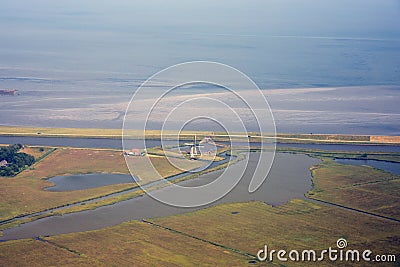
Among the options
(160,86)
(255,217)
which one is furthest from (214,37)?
(255,217)

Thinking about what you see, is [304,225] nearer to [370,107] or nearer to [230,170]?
[230,170]

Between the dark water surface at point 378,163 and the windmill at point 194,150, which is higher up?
the windmill at point 194,150

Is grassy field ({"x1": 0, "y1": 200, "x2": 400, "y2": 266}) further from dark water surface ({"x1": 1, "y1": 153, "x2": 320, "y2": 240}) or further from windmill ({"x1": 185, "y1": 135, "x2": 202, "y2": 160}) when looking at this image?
Result: windmill ({"x1": 185, "y1": 135, "x2": 202, "y2": 160})

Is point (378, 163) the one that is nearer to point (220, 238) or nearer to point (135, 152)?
point (135, 152)

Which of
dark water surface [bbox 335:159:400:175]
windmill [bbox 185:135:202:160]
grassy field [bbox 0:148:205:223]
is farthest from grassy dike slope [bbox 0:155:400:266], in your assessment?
windmill [bbox 185:135:202:160]

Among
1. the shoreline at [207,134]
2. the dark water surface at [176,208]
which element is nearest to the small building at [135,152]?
the shoreline at [207,134]

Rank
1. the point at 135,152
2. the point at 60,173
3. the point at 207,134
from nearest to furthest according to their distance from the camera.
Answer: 1. the point at 60,173
2. the point at 135,152
3. the point at 207,134

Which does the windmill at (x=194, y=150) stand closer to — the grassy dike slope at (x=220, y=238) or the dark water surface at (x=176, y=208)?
the dark water surface at (x=176, y=208)

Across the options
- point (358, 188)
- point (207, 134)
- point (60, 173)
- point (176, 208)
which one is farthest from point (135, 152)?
point (358, 188)

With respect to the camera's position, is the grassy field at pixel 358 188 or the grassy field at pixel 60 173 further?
the grassy field at pixel 358 188
